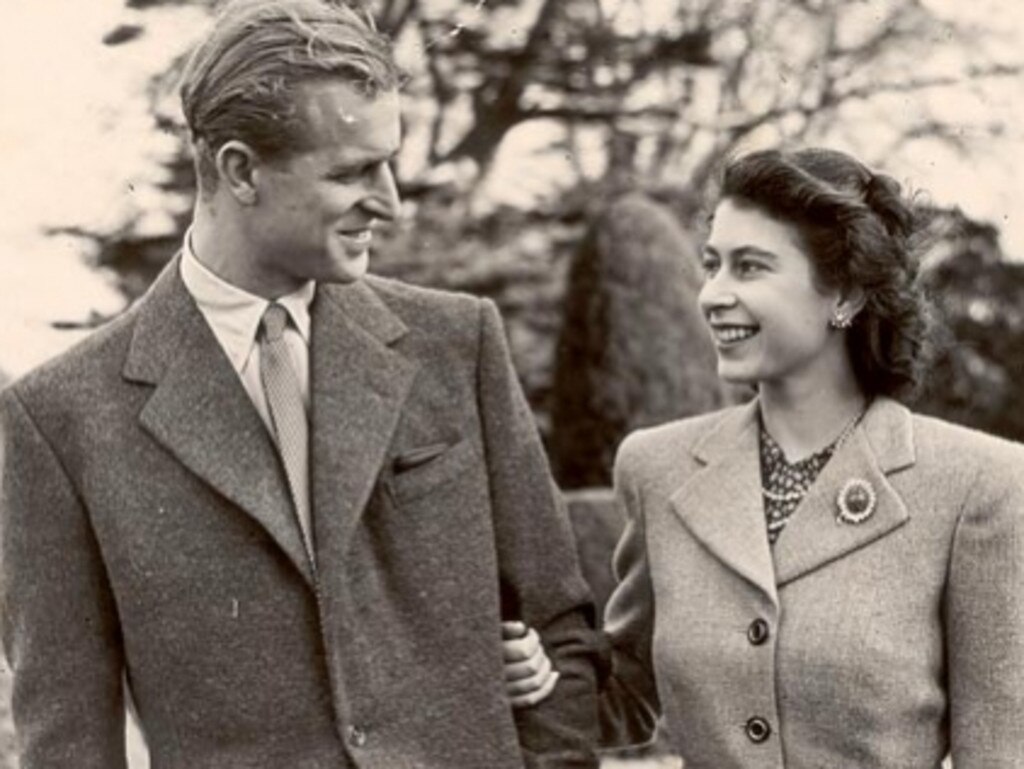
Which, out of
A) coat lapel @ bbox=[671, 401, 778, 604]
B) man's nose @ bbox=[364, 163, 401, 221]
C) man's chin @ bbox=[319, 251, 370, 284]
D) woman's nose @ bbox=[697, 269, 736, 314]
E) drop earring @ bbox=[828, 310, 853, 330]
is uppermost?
man's nose @ bbox=[364, 163, 401, 221]

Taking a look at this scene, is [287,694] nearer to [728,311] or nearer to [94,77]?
[728,311]

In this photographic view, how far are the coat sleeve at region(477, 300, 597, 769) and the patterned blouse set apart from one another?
1.36 feet

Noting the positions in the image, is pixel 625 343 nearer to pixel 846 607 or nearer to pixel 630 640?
pixel 630 640

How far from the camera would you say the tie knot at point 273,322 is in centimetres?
324

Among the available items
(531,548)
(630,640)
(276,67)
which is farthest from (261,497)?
(630,640)

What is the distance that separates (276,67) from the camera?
10.2ft

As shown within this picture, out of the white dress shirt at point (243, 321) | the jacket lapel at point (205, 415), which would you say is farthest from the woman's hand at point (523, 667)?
the white dress shirt at point (243, 321)

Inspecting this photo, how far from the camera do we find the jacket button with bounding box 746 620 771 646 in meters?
3.44

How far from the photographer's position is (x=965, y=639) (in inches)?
131

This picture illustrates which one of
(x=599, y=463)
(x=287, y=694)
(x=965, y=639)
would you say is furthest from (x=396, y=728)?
(x=599, y=463)

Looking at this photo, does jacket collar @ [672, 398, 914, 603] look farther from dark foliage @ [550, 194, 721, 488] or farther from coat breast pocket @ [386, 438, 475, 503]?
dark foliage @ [550, 194, 721, 488]

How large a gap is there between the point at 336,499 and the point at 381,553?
0.15 m

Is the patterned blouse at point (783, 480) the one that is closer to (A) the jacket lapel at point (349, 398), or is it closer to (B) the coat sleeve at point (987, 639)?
(B) the coat sleeve at point (987, 639)

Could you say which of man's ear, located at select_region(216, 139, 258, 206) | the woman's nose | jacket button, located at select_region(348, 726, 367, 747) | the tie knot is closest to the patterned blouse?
the woman's nose
